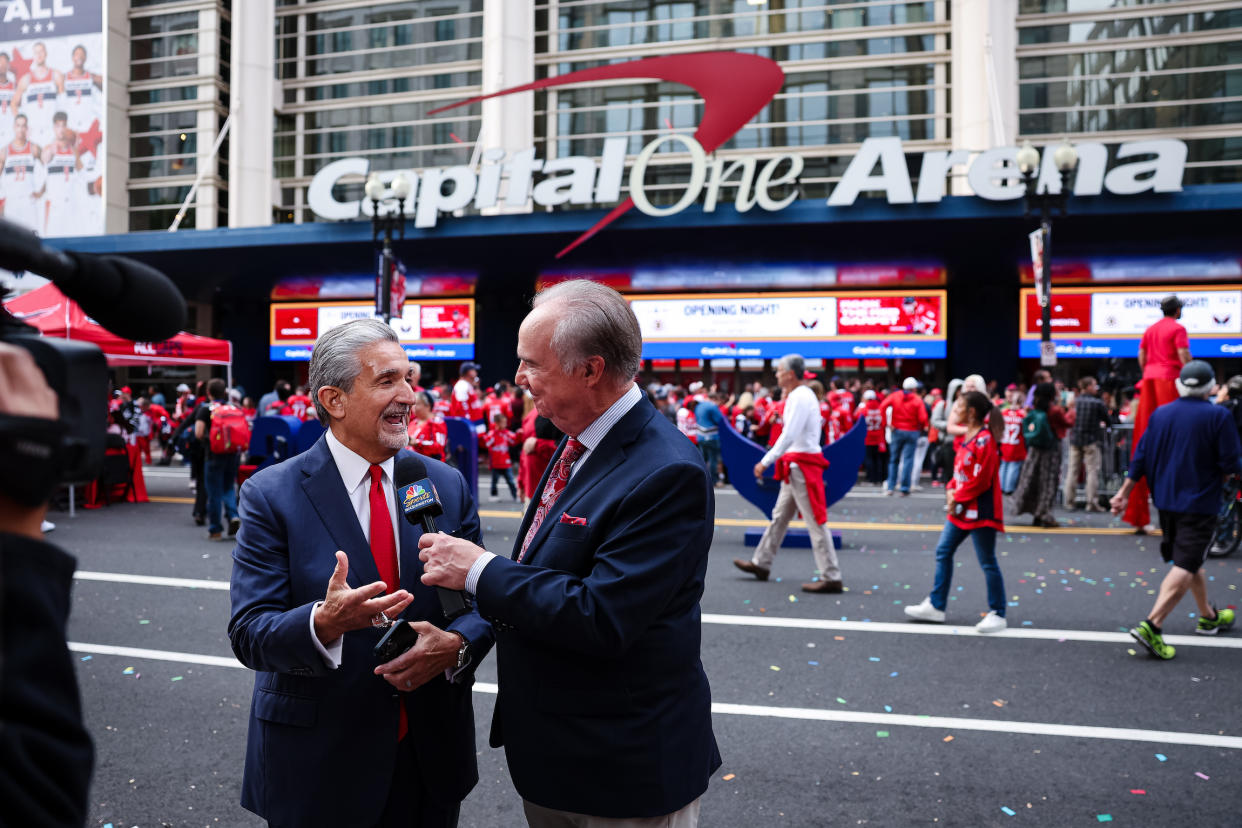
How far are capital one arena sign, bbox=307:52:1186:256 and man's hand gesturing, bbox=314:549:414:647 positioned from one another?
17624 mm

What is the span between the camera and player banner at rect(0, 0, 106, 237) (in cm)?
4175

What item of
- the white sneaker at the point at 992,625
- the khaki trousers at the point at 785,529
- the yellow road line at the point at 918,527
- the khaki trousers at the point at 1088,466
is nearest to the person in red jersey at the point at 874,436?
the khaki trousers at the point at 1088,466

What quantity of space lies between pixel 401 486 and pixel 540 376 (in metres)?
0.54

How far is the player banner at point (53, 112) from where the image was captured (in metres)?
41.8

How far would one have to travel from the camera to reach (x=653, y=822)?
2.24m

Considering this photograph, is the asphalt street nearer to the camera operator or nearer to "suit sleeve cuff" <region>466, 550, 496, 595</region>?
"suit sleeve cuff" <region>466, 550, 496, 595</region>

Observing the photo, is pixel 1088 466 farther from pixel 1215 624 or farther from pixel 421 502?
pixel 421 502

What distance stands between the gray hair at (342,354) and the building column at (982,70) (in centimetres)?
3008

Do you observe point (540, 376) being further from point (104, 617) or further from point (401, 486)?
point (104, 617)

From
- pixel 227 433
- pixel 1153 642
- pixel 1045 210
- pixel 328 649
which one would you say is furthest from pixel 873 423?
pixel 328 649

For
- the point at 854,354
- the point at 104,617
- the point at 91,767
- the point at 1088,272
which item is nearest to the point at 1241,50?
the point at 1088,272

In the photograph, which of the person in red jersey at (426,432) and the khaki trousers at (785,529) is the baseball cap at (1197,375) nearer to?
the khaki trousers at (785,529)

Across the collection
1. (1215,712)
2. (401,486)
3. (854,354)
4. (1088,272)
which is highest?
(1088,272)

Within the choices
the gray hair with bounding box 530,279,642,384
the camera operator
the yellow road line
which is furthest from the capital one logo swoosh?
the camera operator
